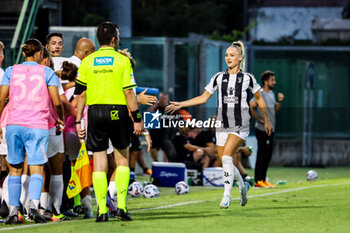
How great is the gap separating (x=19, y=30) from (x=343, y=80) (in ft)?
37.4

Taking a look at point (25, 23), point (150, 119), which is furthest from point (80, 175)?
point (25, 23)

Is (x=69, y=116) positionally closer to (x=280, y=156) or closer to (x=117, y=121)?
(x=117, y=121)

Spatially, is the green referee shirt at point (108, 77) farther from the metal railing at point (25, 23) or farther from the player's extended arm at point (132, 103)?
the metal railing at point (25, 23)

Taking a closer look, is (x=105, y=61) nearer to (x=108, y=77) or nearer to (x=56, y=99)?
(x=108, y=77)

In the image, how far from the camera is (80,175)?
35.6 feet

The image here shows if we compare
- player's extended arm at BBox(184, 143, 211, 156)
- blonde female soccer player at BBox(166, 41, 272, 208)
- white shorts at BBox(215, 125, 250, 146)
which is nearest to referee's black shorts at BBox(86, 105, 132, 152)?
blonde female soccer player at BBox(166, 41, 272, 208)

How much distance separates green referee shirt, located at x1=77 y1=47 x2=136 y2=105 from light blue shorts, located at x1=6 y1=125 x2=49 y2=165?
66 centimetres

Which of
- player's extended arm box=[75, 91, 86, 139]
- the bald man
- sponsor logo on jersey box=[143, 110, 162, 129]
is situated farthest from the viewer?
sponsor logo on jersey box=[143, 110, 162, 129]

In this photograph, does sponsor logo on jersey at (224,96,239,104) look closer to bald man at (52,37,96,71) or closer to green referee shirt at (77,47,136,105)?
bald man at (52,37,96,71)

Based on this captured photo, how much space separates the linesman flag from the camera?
423 inches

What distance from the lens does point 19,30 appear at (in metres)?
18.8

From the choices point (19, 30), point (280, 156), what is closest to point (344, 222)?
point (19, 30)

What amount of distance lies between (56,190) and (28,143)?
2.77ft

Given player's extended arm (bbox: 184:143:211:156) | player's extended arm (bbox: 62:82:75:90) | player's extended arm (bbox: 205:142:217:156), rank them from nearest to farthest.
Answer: player's extended arm (bbox: 62:82:75:90) → player's extended arm (bbox: 184:143:211:156) → player's extended arm (bbox: 205:142:217:156)
